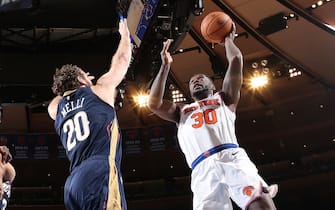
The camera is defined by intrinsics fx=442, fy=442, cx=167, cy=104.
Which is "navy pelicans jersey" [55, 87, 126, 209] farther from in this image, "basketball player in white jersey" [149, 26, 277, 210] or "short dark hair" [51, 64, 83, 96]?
"basketball player in white jersey" [149, 26, 277, 210]

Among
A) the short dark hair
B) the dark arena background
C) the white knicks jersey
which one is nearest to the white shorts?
the white knicks jersey

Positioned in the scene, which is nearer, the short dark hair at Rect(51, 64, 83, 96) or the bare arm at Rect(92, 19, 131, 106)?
the bare arm at Rect(92, 19, 131, 106)

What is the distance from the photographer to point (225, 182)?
3520 mm

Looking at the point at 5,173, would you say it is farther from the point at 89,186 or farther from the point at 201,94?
the point at 89,186

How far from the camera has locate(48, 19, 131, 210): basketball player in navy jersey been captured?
2.50 metres

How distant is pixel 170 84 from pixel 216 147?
8531mm

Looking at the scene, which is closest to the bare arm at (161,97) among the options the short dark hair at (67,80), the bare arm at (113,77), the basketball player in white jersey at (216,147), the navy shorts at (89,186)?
the basketball player in white jersey at (216,147)

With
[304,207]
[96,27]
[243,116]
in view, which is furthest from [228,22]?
[304,207]

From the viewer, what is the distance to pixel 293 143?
14.6m

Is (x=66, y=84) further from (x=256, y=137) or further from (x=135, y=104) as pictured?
(x=256, y=137)

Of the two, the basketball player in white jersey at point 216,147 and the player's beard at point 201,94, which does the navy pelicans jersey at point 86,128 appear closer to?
the basketball player in white jersey at point 216,147

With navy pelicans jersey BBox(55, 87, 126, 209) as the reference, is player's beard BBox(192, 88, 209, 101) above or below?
above

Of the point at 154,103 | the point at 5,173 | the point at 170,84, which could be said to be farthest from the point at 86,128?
the point at 170,84

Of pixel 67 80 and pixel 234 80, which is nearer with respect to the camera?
pixel 67 80
